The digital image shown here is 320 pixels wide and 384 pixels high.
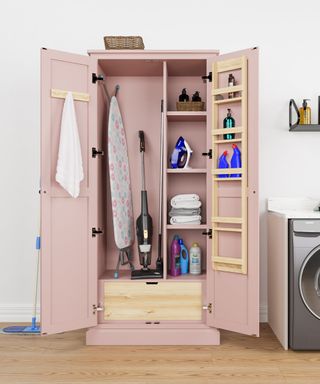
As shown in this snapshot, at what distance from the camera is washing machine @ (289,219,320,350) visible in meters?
2.53

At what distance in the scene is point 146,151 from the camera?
10.4 feet

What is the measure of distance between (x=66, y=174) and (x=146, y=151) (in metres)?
0.85

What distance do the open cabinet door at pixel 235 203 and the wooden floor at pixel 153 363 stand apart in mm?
202

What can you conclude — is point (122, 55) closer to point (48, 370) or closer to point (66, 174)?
point (66, 174)

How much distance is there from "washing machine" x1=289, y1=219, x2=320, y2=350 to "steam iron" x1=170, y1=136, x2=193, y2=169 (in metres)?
0.88

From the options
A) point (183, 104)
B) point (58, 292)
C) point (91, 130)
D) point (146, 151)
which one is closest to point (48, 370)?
point (58, 292)

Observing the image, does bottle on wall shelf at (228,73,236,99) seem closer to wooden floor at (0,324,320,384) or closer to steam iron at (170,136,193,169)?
steam iron at (170,136,193,169)

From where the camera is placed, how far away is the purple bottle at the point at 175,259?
289 centimetres

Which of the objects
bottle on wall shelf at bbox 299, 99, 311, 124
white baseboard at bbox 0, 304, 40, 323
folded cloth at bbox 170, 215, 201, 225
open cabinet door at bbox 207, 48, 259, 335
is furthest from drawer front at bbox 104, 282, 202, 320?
bottle on wall shelf at bbox 299, 99, 311, 124

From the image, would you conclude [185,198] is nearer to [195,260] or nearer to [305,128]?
[195,260]

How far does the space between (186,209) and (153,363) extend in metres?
1.07

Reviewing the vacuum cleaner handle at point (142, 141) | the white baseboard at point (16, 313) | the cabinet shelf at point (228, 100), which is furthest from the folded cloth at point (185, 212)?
the white baseboard at point (16, 313)

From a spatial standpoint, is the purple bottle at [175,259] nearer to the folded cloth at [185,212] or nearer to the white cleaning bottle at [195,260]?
the white cleaning bottle at [195,260]

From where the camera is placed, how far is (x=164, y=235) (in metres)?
2.72
